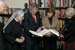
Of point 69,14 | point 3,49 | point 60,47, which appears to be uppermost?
point 69,14

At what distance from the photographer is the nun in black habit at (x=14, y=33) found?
4.68 metres

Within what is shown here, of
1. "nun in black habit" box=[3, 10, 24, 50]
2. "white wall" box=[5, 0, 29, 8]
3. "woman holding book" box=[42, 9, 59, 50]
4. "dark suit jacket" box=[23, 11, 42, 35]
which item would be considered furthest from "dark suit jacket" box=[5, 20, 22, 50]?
"white wall" box=[5, 0, 29, 8]

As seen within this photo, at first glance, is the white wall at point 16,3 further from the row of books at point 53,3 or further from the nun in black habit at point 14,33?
the nun in black habit at point 14,33

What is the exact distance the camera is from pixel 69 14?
543cm

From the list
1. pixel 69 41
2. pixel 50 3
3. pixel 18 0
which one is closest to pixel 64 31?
pixel 69 41

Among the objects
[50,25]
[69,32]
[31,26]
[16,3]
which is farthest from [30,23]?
[16,3]

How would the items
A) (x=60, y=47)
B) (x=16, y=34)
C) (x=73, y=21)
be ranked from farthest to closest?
1. (x=60, y=47)
2. (x=73, y=21)
3. (x=16, y=34)

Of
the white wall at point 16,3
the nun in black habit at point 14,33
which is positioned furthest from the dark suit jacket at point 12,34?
the white wall at point 16,3

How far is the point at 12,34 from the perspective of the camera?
15.6 feet

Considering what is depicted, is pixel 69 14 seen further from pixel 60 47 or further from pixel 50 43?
pixel 60 47

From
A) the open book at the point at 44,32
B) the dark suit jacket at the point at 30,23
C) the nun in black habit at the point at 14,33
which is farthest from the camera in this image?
the dark suit jacket at the point at 30,23

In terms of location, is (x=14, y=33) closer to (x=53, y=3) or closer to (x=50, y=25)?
(x=50, y=25)

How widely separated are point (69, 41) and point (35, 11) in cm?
90

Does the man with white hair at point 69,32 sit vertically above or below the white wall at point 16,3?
below
